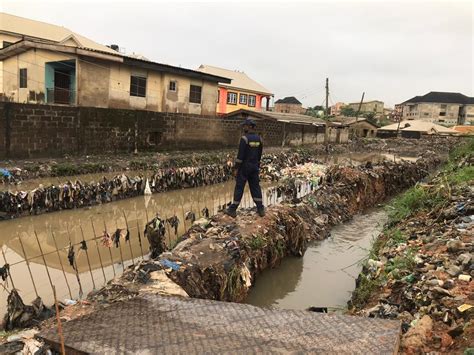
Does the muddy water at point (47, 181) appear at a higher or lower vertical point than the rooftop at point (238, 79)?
Result: lower

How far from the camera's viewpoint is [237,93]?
108 ft

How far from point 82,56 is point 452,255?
605 inches

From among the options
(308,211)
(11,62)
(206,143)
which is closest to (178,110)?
(206,143)

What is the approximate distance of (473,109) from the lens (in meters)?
60.9

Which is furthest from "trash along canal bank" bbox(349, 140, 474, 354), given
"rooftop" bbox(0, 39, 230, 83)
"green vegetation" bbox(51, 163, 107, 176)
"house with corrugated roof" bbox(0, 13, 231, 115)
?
"house with corrugated roof" bbox(0, 13, 231, 115)

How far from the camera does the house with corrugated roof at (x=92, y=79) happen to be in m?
16.0

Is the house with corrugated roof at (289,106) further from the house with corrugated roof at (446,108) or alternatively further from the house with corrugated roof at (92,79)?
the house with corrugated roof at (92,79)

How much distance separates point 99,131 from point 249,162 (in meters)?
10.0

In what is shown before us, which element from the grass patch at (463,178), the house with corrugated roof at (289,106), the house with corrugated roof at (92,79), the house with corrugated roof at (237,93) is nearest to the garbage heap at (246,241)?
the grass patch at (463,178)

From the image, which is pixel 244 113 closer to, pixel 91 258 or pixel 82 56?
pixel 82 56

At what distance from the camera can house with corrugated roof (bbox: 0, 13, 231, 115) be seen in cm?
1598

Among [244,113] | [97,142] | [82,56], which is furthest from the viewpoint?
[244,113]

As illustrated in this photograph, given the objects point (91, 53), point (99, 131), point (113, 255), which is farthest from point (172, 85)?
point (113, 255)

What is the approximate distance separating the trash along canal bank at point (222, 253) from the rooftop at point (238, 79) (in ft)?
82.5
